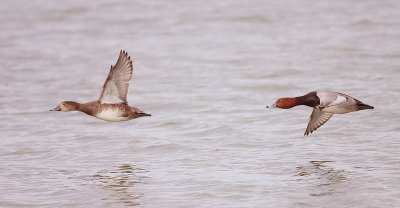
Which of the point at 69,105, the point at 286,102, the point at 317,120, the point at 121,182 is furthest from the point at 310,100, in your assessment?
the point at 69,105

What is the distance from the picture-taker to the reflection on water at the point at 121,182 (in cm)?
793

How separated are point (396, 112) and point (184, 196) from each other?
4459mm

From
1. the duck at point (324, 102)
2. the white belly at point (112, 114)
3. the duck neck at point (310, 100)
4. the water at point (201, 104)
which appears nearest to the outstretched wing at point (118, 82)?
the white belly at point (112, 114)

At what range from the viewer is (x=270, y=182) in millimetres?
8289

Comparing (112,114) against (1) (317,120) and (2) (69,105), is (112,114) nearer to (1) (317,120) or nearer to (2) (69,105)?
(2) (69,105)

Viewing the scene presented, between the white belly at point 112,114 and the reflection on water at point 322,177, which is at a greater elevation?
the white belly at point 112,114

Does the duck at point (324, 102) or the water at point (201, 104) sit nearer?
the water at point (201, 104)

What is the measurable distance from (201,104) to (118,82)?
3.53 meters

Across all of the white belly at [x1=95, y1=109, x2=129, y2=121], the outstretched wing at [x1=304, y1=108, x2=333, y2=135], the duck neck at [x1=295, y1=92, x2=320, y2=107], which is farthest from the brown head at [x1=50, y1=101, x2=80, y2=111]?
the outstretched wing at [x1=304, y1=108, x2=333, y2=135]

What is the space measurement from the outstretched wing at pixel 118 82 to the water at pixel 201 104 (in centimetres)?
77

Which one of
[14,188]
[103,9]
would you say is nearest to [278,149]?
[14,188]

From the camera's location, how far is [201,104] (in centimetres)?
1251

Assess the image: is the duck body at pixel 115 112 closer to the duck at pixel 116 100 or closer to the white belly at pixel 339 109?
the duck at pixel 116 100

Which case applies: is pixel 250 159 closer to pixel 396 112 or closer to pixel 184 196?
pixel 184 196
